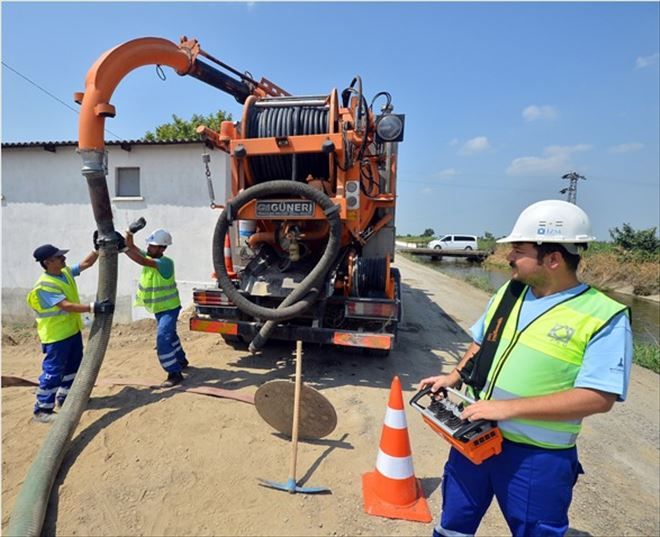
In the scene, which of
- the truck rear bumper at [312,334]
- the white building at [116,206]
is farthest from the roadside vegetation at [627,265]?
the truck rear bumper at [312,334]

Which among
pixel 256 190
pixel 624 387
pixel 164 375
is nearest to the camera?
pixel 624 387

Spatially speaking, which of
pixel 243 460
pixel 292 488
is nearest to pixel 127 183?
pixel 243 460

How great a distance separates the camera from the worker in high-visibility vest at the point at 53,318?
140 inches

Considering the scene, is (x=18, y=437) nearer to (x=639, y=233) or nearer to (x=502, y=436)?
(x=502, y=436)

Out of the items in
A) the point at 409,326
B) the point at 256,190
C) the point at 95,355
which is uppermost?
the point at 256,190

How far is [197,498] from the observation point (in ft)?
8.54

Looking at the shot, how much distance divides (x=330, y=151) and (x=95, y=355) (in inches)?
124

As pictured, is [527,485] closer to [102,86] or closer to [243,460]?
[243,460]

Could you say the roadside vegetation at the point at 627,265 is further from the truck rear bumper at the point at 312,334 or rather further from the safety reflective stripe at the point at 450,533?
the safety reflective stripe at the point at 450,533

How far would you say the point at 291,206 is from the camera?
A: 174 inches

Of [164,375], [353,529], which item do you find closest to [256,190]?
[164,375]

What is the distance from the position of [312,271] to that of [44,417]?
2889mm

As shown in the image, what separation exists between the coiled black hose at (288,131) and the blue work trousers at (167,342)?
6.56 feet

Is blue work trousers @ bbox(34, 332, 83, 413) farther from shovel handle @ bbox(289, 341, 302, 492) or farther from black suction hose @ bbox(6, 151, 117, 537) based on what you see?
shovel handle @ bbox(289, 341, 302, 492)
